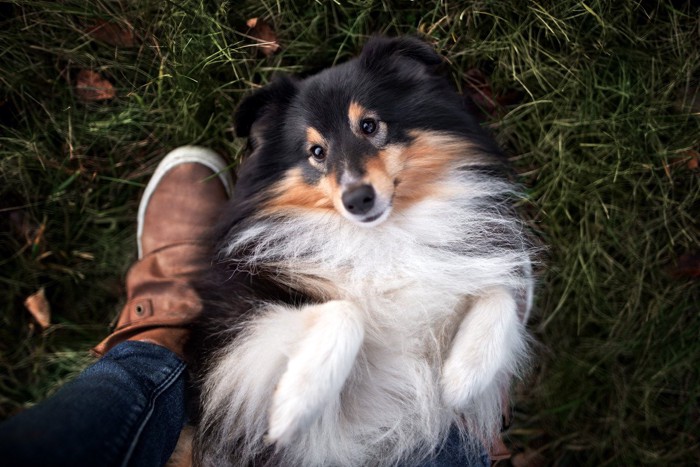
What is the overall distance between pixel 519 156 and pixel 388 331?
1.50 metres

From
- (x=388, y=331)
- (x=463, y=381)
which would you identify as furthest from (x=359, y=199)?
(x=463, y=381)

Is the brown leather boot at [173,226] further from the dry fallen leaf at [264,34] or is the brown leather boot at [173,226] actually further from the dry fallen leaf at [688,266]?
the dry fallen leaf at [688,266]

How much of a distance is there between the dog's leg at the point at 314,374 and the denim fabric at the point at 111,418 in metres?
0.53

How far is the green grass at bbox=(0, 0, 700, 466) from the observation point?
2812mm

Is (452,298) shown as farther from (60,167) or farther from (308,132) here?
(60,167)

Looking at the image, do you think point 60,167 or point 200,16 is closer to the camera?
point 200,16

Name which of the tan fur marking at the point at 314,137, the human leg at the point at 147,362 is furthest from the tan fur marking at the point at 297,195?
the human leg at the point at 147,362

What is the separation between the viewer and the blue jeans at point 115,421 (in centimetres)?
159

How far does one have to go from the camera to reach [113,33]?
2943mm

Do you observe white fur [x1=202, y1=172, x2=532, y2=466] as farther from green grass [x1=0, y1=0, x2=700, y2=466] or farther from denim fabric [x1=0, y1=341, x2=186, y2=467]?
green grass [x1=0, y1=0, x2=700, y2=466]

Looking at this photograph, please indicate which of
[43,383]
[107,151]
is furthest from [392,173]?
[43,383]

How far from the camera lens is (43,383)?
3.16m

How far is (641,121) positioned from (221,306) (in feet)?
7.83

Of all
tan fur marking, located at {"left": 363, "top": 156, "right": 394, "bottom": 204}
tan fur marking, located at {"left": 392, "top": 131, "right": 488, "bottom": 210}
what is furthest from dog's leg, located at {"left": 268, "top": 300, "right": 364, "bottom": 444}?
tan fur marking, located at {"left": 392, "top": 131, "right": 488, "bottom": 210}
